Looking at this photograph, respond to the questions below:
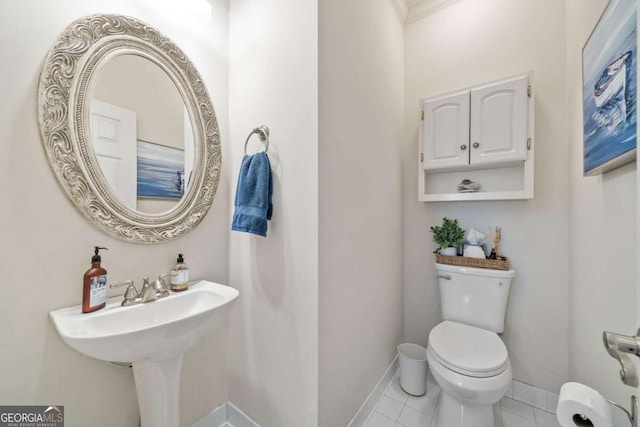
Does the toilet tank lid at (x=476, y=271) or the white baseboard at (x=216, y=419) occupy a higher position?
the toilet tank lid at (x=476, y=271)

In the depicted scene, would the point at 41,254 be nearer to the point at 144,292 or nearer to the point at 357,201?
the point at 144,292

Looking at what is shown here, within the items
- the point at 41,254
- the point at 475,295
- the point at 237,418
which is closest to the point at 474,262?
the point at 475,295

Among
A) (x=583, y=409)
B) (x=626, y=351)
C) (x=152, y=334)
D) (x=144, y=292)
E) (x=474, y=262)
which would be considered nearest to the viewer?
(x=626, y=351)

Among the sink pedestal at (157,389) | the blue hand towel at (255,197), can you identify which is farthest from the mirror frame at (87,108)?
the sink pedestal at (157,389)

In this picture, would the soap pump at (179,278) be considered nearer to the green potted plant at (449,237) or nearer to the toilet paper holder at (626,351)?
the toilet paper holder at (626,351)

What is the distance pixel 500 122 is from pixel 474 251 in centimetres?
80

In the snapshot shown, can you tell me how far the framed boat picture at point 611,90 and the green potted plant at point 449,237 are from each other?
0.69 m

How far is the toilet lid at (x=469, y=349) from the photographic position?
42.3 inches

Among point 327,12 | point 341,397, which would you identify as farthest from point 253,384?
point 327,12

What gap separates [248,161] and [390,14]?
151 cm

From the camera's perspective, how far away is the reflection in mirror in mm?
965

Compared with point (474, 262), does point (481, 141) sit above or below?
above

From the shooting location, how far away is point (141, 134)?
107cm

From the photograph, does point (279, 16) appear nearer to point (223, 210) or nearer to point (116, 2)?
point (116, 2)
